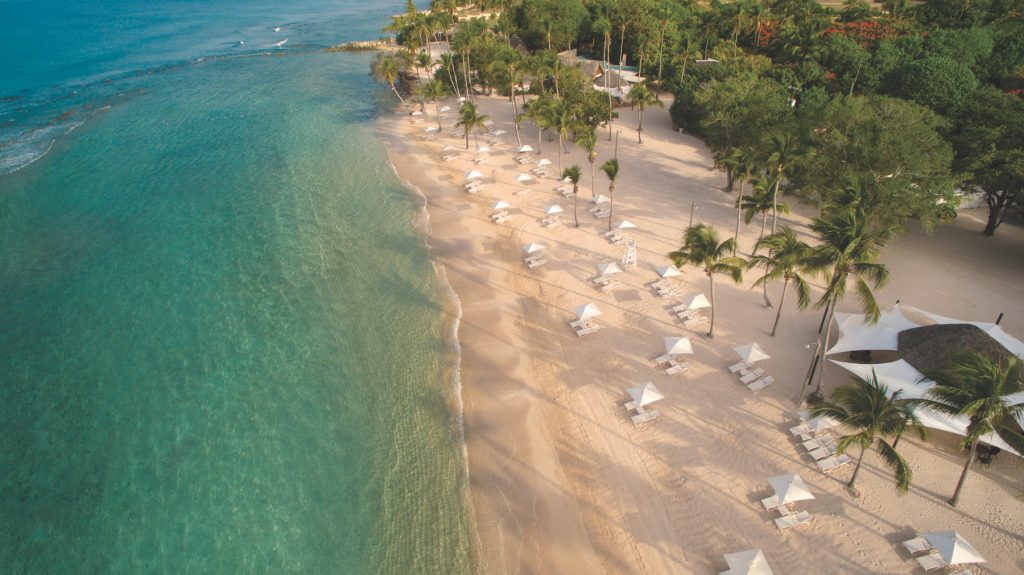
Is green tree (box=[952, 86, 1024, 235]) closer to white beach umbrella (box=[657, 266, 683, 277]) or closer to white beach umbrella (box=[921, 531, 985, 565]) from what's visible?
white beach umbrella (box=[657, 266, 683, 277])

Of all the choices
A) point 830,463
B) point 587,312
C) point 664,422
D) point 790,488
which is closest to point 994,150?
point 830,463

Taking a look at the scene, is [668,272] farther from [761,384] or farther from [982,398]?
[982,398]

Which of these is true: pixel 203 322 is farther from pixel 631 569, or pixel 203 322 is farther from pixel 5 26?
pixel 5 26

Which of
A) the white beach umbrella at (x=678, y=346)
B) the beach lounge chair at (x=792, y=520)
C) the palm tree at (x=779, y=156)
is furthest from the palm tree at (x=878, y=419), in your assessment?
the palm tree at (x=779, y=156)

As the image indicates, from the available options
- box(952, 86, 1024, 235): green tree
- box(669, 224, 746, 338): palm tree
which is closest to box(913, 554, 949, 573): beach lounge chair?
box(669, 224, 746, 338): palm tree

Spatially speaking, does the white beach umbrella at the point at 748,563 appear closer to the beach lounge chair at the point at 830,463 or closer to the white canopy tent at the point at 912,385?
the beach lounge chair at the point at 830,463

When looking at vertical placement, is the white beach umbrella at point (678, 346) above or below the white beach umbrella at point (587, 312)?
below
